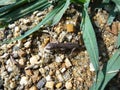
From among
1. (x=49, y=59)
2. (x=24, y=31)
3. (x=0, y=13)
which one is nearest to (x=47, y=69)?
(x=49, y=59)

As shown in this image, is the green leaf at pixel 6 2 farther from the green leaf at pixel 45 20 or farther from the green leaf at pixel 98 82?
the green leaf at pixel 98 82

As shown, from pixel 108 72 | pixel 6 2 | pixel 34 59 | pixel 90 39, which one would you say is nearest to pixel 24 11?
pixel 6 2

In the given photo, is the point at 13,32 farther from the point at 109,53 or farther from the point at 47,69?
the point at 109,53

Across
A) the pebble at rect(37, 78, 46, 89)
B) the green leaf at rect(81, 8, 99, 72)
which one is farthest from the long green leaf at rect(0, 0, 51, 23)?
the pebble at rect(37, 78, 46, 89)

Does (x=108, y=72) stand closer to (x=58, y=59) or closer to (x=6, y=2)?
(x=58, y=59)

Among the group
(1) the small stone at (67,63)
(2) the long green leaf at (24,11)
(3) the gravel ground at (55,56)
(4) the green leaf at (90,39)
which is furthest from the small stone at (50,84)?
(2) the long green leaf at (24,11)

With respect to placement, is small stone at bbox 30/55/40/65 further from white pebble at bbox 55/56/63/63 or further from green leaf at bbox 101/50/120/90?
green leaf at bbox 101/50/120/90
